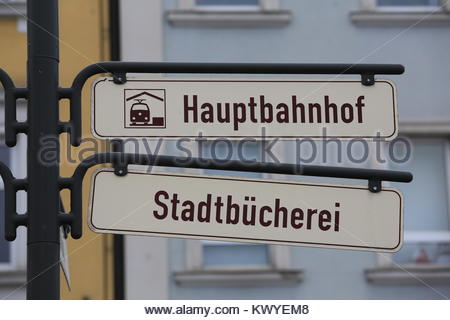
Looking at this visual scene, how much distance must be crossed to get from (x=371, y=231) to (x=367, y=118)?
0.47 m

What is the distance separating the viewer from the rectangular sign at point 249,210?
4.21 metres

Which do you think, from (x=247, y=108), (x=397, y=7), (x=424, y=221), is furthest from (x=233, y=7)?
(x=247, y=108)

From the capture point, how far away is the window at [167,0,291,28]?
9.78 m

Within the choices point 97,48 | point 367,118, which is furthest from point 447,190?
point 367,118

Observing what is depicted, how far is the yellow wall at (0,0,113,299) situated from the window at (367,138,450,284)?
2377 millimetres

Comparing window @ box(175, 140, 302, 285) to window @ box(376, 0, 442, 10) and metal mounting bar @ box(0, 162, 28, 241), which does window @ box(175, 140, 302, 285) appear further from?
metal mounting bar @ box(0, 162, 28, 241)

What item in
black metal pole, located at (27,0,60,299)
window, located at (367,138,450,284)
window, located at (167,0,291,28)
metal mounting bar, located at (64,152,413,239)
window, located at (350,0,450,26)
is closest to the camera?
black metal pole, located at (27,0,60,299)

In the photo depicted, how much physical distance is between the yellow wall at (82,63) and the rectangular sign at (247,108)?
4.73m

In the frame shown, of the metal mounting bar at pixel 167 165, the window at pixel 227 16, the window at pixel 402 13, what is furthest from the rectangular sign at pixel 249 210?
the window at pixel 402 13

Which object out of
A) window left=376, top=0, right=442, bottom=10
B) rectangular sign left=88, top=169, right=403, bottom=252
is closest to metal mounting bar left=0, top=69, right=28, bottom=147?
rectangular sign left=88, top=169, right=403, bottom=252

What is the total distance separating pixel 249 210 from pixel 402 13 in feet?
20.4
